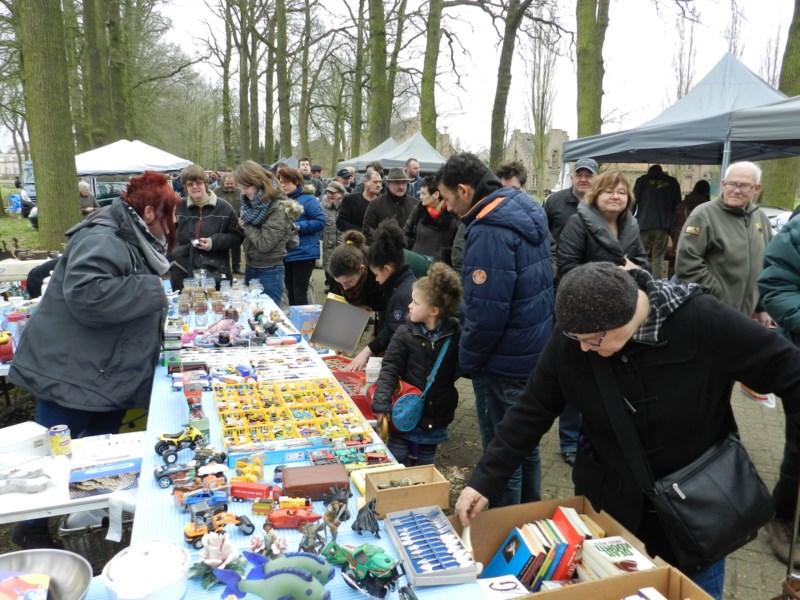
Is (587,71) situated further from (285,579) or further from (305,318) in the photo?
(285,579)

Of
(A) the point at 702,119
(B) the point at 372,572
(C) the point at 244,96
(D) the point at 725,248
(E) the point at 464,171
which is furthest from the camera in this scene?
(C) the point at 244,96

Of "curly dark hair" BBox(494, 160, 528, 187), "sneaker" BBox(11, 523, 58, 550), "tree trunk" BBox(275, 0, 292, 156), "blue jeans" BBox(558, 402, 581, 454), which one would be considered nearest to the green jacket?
"blue jeans" BBox(558, 402, 581, 454)

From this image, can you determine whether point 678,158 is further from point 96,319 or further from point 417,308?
point 96,319

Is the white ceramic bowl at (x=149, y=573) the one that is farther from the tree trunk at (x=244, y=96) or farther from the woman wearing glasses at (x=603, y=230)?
the tree trunk at (x=244, y=96)

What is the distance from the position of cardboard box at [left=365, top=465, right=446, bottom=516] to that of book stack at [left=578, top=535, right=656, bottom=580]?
1.37 ft

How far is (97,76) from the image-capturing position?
36.2 feet

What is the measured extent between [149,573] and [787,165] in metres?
9.66

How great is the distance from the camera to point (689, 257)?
3.65m

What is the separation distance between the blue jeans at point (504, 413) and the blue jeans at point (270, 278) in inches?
101

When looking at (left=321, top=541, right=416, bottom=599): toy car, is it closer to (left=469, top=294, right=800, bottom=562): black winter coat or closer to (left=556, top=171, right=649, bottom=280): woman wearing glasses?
(left=469, top=294, right=800, bottom=562): black winter coat

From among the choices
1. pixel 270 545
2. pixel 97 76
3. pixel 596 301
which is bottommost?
pixel 270 545

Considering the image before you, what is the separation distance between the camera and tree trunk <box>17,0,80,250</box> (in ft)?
18.8

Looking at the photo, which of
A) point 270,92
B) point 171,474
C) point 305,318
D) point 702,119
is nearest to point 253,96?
point 270,92

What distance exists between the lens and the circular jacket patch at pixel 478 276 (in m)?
2.52
